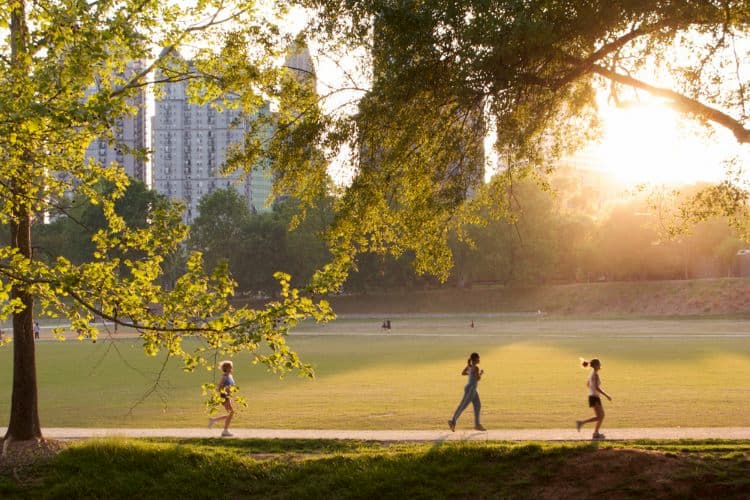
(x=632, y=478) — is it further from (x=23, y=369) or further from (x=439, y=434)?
(x=23, y=369)

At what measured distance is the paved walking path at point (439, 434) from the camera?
16.9m

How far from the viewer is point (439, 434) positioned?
18078 mm

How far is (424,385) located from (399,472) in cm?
1625

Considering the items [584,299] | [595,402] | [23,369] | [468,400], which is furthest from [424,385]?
[584,299]

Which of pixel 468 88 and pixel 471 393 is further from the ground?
pixel 468 88

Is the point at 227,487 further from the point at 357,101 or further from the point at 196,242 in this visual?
the point at 196,242

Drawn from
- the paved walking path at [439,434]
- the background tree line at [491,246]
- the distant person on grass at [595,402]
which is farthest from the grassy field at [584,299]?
the distant person on grass at [595,402]

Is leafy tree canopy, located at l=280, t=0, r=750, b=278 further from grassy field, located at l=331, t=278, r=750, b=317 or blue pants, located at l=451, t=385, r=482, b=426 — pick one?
grassy field, located at l=331, t=278, r=750, b=317

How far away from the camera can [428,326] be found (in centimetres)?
7875

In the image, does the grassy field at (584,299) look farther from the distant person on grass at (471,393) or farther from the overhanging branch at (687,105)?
the overhanging branch at (687,105)

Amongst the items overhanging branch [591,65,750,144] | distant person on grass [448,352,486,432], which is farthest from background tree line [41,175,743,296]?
overhanging branch [591,65,750,144]

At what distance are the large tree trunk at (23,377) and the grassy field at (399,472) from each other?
1.66 metres

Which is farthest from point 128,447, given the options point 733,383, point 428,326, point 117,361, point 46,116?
point 428,326

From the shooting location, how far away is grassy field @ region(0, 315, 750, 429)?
21.4 meters
